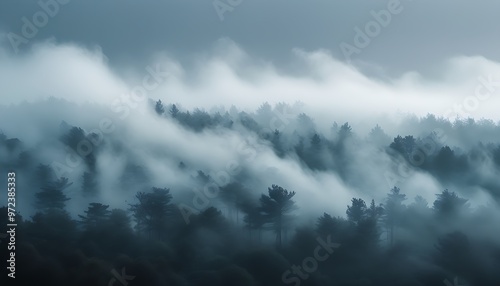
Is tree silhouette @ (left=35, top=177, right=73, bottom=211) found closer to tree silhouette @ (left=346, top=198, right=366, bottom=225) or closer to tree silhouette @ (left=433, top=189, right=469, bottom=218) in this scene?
tree silhouette @ (left=346, top=198, right=366, bottom=225)

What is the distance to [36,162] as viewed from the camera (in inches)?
3824

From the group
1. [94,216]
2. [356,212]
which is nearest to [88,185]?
[94,216]

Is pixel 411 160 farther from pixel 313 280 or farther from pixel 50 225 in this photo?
pixel 50 225

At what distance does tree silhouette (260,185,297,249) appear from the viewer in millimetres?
68250

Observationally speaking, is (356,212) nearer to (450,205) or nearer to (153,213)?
(450,205)

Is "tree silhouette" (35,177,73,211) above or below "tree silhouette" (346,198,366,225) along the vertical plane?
above

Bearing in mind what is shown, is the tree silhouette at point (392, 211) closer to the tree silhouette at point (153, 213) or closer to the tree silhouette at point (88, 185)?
the tree silhouette at point (153, 213)

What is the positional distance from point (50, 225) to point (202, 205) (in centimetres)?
2431

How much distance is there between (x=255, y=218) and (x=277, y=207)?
12.0 feet

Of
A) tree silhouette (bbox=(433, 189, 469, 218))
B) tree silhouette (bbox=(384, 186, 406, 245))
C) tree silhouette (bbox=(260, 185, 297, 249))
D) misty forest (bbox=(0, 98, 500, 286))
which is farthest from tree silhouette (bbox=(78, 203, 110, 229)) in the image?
tree silhouette (bbox=(433, 189, 469, 218))

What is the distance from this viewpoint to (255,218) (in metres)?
69.1

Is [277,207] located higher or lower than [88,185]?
lower

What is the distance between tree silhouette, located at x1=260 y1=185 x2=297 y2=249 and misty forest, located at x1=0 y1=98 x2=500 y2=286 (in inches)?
6.4

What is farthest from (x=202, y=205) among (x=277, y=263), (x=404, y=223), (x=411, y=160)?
(x=411, y=160)
